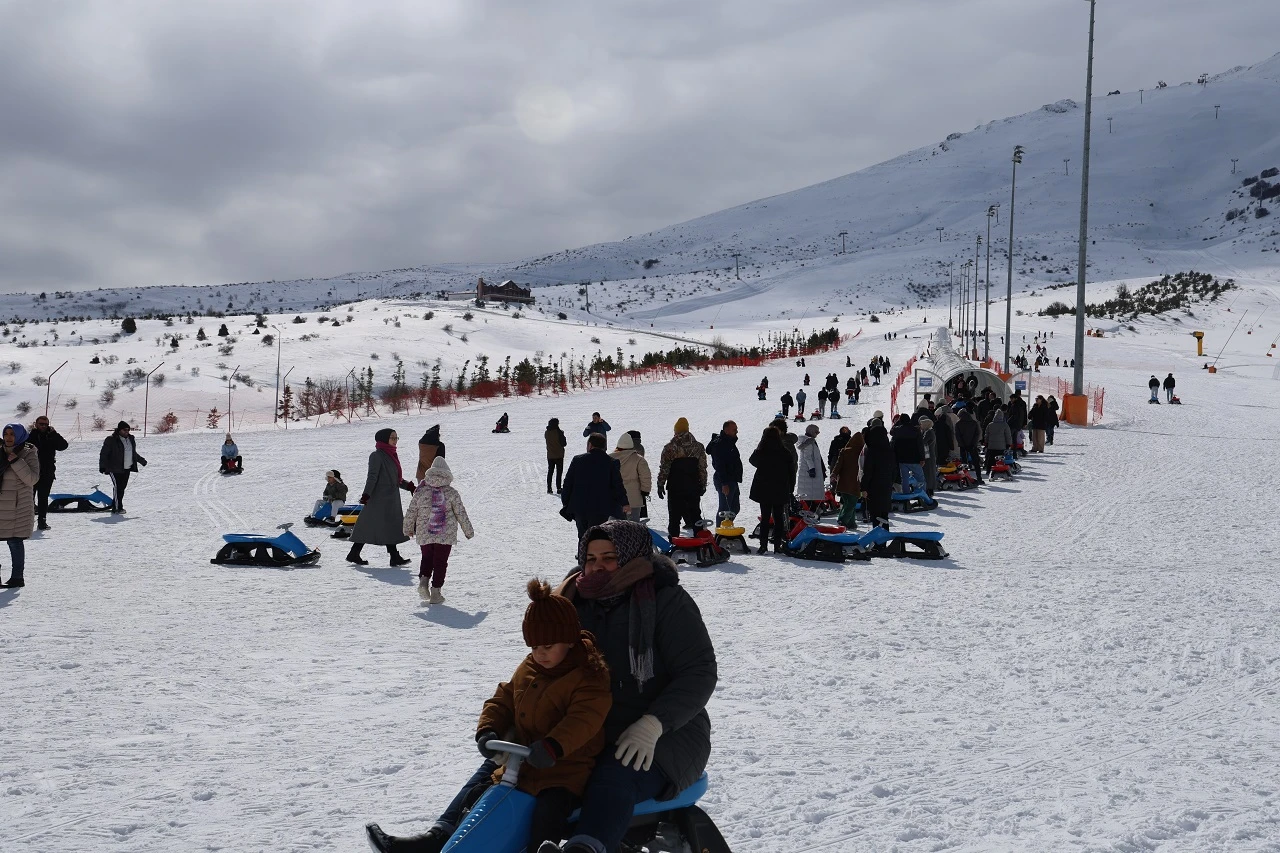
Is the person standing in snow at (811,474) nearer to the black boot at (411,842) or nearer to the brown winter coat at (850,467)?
the brown winter coat at (850,467)

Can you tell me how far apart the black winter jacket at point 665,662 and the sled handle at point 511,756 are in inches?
15.1

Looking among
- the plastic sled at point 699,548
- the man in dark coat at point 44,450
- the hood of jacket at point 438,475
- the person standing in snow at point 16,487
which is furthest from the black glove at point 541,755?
the man in dark coat at point 44,450

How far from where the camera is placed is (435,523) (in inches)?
406

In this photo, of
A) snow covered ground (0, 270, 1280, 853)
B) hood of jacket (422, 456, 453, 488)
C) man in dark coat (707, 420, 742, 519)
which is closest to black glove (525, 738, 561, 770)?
snow covered ground (0, 270, 1280, 853)

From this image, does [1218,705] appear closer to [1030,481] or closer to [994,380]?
[1030,481]

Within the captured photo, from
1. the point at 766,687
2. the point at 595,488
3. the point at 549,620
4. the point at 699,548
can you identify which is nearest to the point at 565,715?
the point at 549,620

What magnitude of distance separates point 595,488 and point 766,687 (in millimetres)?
3880

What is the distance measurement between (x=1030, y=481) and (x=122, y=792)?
1850 centimetres

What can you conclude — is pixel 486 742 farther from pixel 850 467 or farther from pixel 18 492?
pixel 850 467

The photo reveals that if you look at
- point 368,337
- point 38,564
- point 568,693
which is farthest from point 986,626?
point 368,337

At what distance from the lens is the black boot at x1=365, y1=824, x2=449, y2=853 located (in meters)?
3.72

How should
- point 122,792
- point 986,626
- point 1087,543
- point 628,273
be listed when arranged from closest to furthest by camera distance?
point 122,792
point 986,626
point 1087,543
point 628,273

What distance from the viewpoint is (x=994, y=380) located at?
29.7 meters

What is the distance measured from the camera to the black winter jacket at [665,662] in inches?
153
